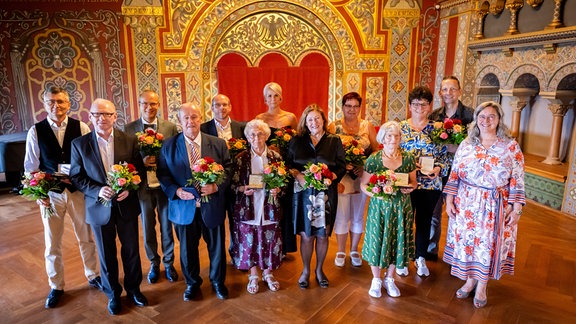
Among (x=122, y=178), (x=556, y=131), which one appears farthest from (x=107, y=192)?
(x=556, y=131)

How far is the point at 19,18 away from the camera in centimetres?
651

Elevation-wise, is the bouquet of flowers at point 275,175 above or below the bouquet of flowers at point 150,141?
below

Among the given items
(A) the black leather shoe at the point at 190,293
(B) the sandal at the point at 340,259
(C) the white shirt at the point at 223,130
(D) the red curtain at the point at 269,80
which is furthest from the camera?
(D) the red curtain at the point at 269,80

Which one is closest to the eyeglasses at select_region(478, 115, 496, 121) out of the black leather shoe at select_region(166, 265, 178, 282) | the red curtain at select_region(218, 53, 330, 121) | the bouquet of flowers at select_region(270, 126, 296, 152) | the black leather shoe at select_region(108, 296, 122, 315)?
the bouquet of flowers at select_region(270, 126, 296, 152)

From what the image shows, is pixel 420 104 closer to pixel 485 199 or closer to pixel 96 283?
pixel 485 199

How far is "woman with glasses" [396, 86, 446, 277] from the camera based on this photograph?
3.22 metres

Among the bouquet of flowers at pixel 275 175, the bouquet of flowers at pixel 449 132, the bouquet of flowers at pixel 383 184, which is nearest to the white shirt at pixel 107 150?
the bouquet of flowers at pixel 275 175

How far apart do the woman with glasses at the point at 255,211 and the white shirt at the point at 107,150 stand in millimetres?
918

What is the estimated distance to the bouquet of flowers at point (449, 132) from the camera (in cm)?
315

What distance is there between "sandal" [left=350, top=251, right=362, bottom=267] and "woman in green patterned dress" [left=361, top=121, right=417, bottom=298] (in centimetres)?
61

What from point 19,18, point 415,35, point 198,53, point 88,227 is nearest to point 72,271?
point 88,227

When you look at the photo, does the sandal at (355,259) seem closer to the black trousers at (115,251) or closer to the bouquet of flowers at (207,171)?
the bouquet of flowers at (207,171)

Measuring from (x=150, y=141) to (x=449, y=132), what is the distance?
250 cm

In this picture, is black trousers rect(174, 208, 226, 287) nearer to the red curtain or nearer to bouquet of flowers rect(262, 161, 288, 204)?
bouquet of flowers rect(262, 161, 288, 204)
